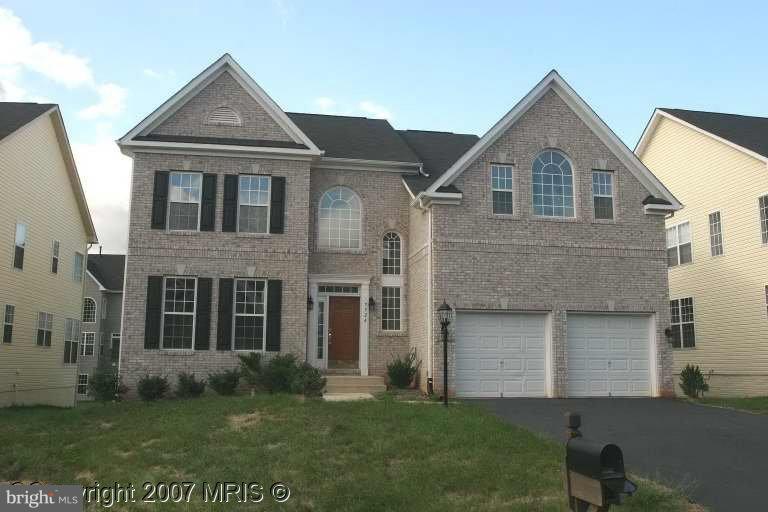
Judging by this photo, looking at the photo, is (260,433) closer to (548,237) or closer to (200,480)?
(200,480)

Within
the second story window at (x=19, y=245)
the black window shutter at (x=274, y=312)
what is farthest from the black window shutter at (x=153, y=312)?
the second story window at (x=19, y=245)

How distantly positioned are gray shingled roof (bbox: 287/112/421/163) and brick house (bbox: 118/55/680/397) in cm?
96

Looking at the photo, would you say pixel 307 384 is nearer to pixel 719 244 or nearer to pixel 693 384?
pixel 693 384

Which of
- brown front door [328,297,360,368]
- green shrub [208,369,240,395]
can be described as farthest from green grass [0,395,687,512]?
brown front door [328,297,360,368]

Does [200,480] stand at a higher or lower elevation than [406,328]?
lower

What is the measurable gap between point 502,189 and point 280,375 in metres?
7.40

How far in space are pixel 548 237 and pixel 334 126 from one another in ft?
27.0

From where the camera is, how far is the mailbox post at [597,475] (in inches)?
191

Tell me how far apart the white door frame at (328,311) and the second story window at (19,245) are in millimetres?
9787

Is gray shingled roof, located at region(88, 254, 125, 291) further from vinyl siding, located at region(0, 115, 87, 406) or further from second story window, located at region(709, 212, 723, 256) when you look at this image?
second story window, located at region(709, 212, 723, 256)

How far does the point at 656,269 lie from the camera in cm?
1908

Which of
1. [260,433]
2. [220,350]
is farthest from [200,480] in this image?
[220,350]

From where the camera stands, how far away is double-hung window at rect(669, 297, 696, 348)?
2491 cm

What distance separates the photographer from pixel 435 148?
23438mm
